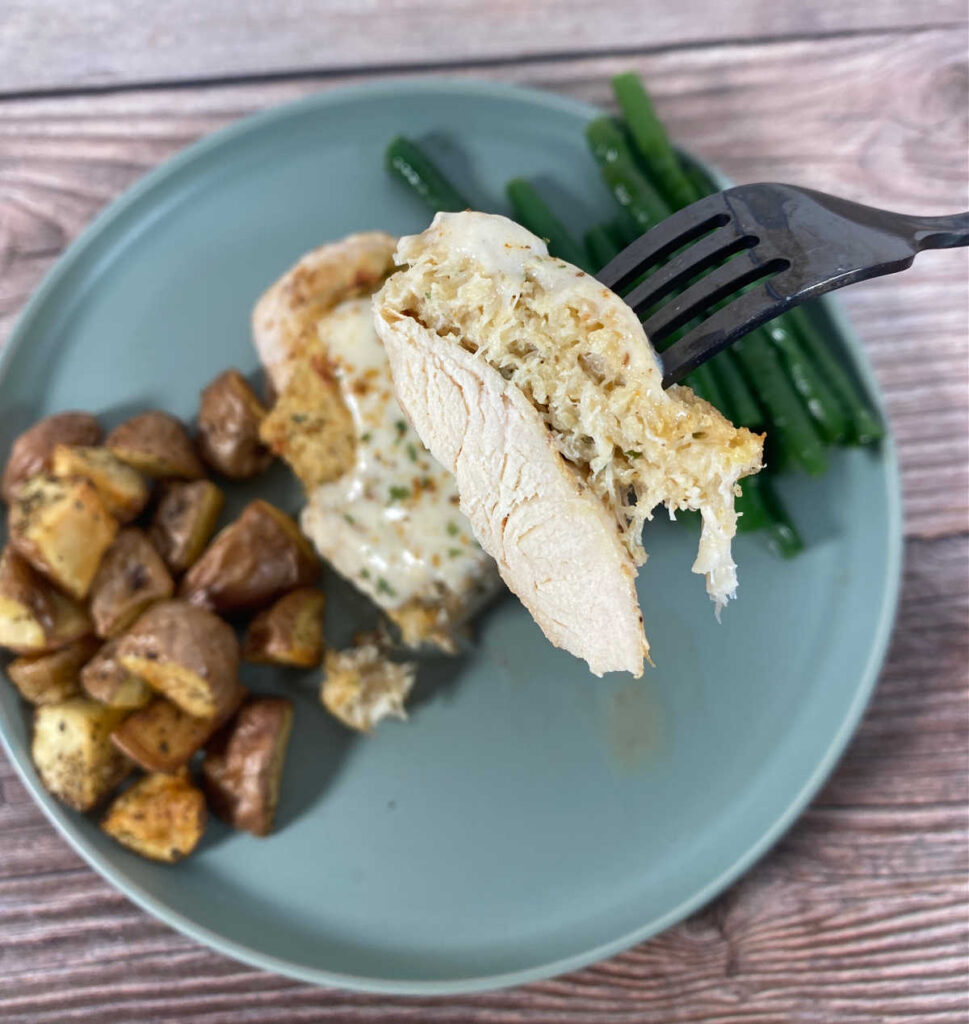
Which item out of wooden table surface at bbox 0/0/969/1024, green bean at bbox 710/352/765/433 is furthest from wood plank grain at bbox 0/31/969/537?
green bean at bbox 710/352/765/433

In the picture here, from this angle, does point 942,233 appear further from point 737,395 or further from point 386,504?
point 386,504

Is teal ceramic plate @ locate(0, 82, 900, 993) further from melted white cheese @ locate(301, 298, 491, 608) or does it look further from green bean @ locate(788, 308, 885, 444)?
melted white cheese @ locate(301, 298, 491, 608)

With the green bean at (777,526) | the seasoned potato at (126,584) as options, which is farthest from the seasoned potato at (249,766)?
the green bean at (777,526)

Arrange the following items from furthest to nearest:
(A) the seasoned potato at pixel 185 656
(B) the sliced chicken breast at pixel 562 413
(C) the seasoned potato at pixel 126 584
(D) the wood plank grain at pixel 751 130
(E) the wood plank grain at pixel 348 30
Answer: (E) the wood plank grain at pixel 348 30
(D) the wood plank grain at pixel 751 130
(C) the seasoned potato at pixel 126 584
(A) the seasoned potato at pixel 185 656
(B) the sliced chicken breast at pixel 562 413

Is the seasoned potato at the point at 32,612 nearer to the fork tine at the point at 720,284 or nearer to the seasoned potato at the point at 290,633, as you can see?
the seasoned potato at the point at 290,633

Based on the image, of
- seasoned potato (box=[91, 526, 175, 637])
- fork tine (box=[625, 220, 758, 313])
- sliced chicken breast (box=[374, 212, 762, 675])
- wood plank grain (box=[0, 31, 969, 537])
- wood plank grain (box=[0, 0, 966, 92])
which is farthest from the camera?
wood plank grain (box=[0, 0, 966, 92])

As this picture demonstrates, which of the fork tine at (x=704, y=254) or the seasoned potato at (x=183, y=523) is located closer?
the fork tine at (x=704, y=254)

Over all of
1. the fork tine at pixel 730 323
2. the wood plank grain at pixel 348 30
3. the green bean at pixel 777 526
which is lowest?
the green bean at pixel 777 526

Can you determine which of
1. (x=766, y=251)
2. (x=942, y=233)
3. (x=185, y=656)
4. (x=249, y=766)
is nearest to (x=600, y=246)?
(x=766, y=251)
